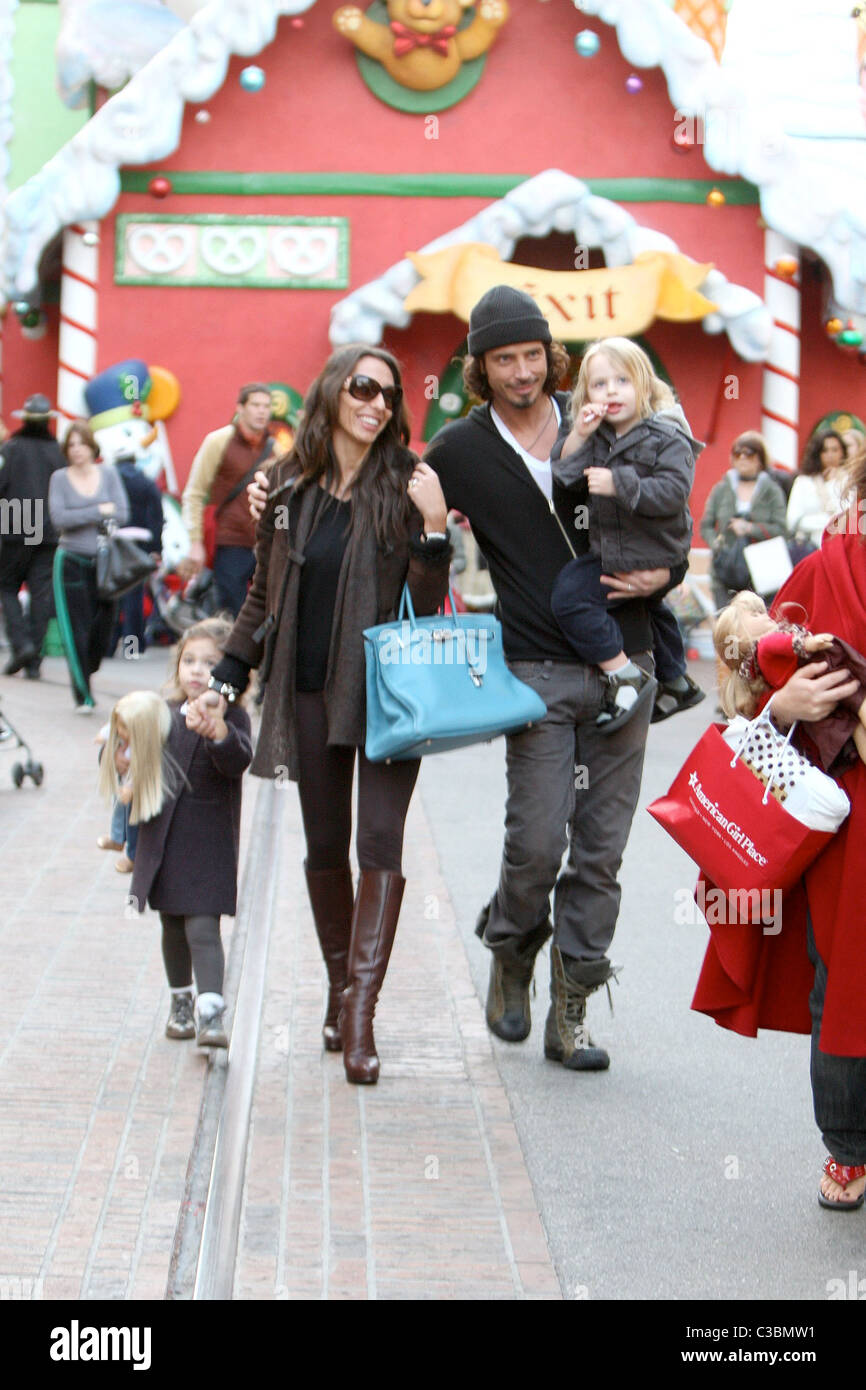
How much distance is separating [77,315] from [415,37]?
3.94 meters

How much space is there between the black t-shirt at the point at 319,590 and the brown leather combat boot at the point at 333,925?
0.58 metres

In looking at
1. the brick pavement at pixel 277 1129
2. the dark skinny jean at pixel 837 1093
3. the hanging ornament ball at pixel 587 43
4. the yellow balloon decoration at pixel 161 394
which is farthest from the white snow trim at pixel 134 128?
the dark skinny jean at pixel 837 1093

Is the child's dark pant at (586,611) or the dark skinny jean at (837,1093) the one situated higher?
the child's dark pant at (586,611)

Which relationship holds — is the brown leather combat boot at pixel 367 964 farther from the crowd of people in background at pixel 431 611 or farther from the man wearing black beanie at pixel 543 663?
the man wearing black beanie at pixel 543 663

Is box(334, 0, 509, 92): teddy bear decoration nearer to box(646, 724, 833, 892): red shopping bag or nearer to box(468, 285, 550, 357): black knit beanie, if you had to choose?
box(468, 285, 550, 357): black knit beanie

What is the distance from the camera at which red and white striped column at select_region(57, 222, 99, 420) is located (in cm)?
1706

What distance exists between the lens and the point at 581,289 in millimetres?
16188

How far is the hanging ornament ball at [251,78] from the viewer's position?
1672cm

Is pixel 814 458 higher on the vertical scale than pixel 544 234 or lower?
lower

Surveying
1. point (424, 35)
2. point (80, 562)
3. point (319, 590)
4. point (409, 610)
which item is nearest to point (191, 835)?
point (319, 590)

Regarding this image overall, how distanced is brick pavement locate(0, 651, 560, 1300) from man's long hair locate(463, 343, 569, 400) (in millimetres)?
1902

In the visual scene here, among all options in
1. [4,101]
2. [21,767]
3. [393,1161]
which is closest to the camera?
[393,1161]

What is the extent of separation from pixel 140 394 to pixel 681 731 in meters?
6.75

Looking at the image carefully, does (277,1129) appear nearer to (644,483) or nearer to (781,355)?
(644,483)
